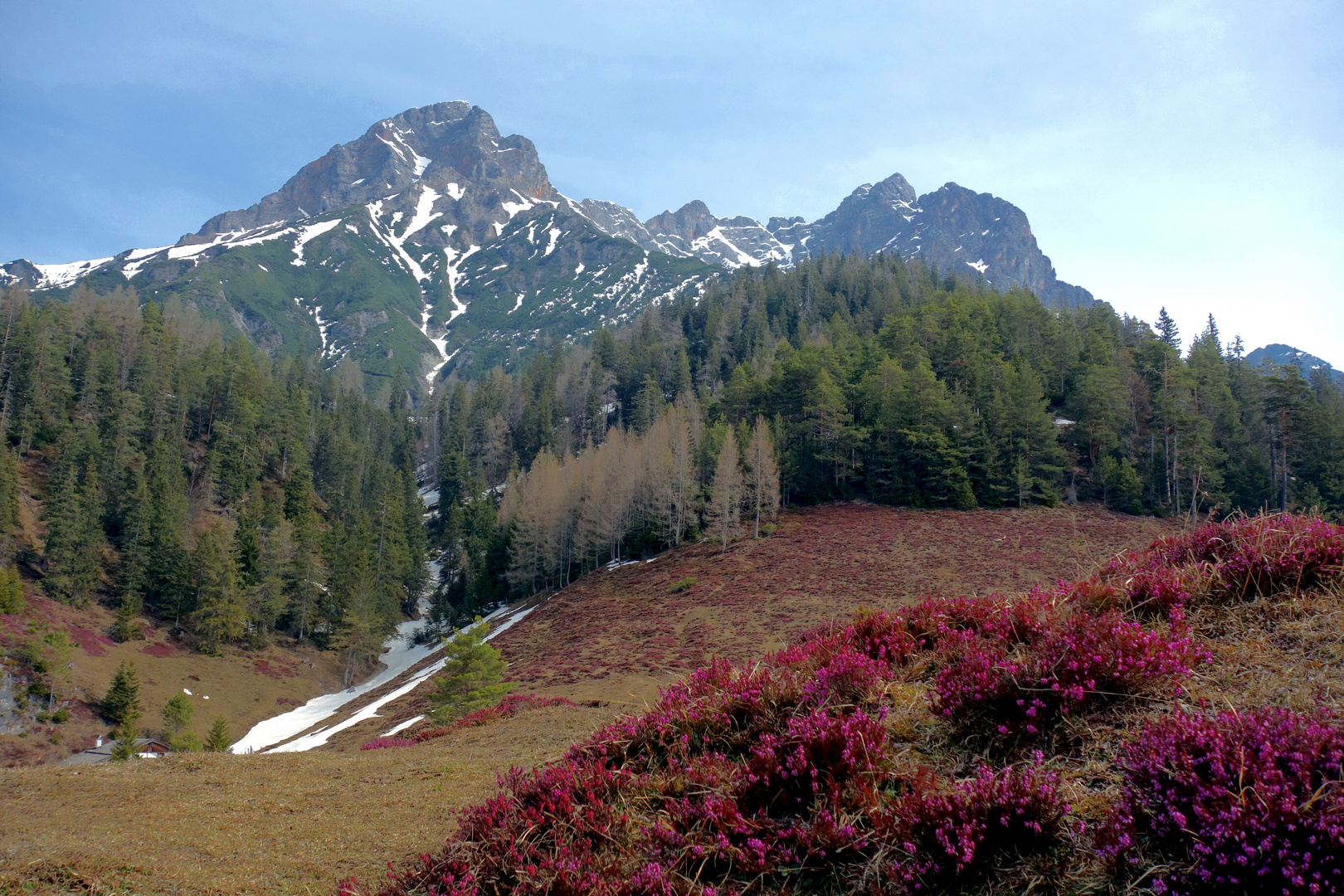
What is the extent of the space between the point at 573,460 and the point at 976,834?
6464cm

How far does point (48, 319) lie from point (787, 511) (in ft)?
272

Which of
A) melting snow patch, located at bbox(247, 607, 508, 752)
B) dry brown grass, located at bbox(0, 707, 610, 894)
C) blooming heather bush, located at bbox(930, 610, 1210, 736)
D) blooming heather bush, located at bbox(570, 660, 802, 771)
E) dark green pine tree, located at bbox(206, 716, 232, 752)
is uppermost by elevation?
blooming heather bush, located at bbox(930, 610, 1210, 736)

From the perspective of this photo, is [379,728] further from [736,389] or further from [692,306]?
[692,306]

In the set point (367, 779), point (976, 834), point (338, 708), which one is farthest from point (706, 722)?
point (338, 708)

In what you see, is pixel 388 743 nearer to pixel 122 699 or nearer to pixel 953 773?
pixel 953 773

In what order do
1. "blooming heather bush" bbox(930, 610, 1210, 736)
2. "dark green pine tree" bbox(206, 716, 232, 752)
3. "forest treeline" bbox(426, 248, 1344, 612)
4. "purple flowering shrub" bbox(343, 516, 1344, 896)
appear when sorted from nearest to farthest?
"purple flowering shrub" bbox(343, 516, 1344, 896) → "blooming heather bush" bbox(930, 610, 1210, 736) → "dark green pine tree" bbox(206, 716, 232, 752) → "forest treeline" bbox(426, 248, 1344, 612)

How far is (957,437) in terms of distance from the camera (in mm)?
53406

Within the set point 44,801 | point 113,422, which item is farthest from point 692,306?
point 44,801

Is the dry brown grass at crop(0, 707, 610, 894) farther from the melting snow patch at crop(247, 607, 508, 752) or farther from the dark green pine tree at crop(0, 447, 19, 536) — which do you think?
the dark green pine tree at crop(0, 447, 19, 536)

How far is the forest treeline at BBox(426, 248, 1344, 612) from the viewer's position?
51312mm

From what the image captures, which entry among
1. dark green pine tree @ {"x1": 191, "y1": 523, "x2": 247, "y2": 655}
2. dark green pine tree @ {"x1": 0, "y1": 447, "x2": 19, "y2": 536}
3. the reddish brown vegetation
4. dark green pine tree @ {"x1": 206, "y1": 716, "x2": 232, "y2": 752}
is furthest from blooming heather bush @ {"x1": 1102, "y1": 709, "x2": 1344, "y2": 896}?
dark green pine tree @ {"x1": 0, "y1": 447, "x2": 19, "y2": 536}

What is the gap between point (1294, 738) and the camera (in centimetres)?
265

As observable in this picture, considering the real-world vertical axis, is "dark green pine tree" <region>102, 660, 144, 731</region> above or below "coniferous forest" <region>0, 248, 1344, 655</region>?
below

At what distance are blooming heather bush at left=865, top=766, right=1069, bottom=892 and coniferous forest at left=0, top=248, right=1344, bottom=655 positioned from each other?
1740 inches
